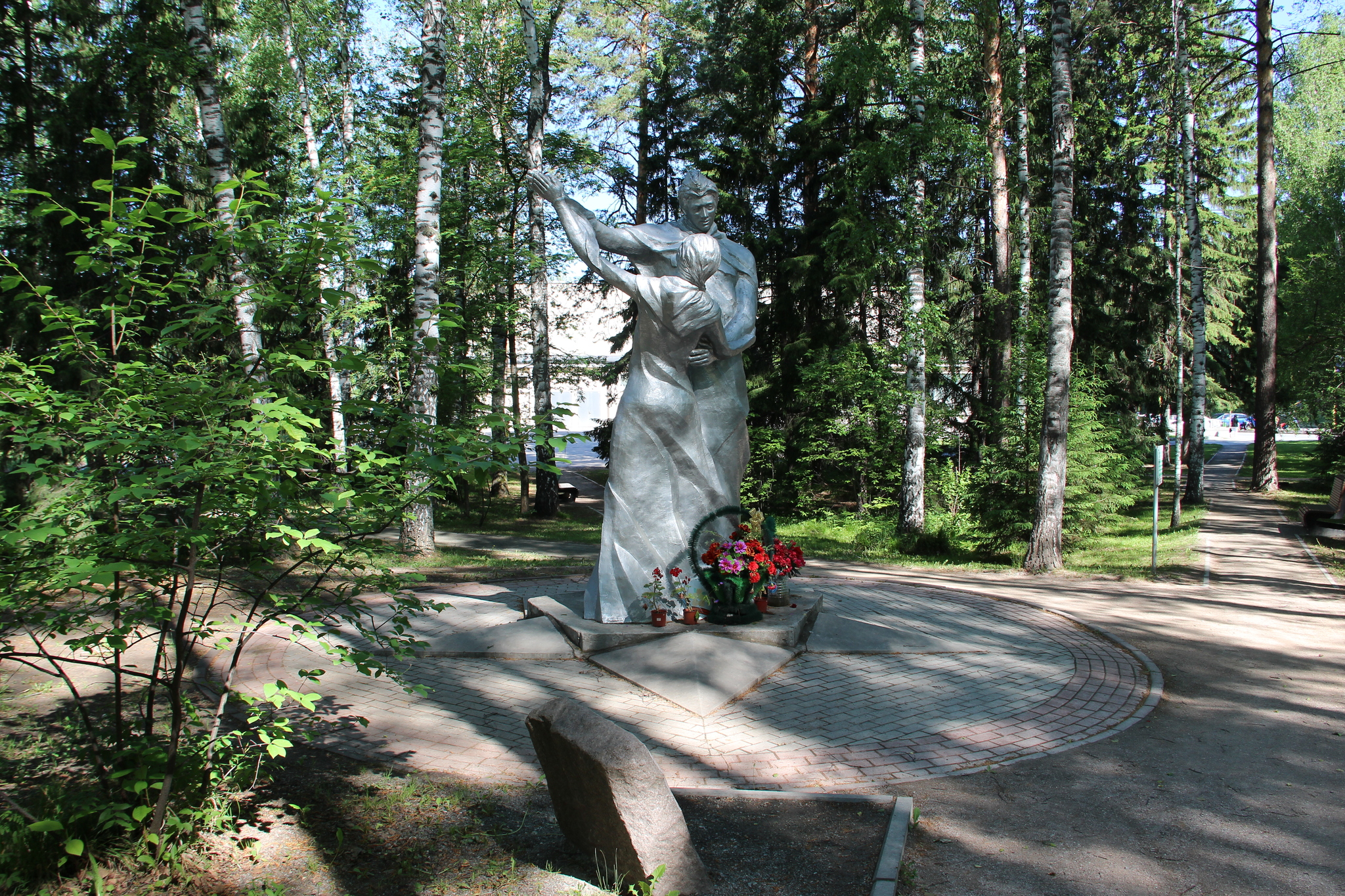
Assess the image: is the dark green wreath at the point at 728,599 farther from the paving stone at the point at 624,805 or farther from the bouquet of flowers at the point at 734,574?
the paving stone at the point at 624,805

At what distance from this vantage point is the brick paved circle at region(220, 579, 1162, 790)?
5.12 metres

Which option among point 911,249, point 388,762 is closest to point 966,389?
point 911,249

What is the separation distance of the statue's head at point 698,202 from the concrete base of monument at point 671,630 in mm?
3890

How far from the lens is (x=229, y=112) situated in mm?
19078

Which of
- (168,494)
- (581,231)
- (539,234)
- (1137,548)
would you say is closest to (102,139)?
(168,494)

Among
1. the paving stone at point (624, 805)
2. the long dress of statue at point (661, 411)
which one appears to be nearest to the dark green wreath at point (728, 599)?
the long dress of statue at point (661, 411)

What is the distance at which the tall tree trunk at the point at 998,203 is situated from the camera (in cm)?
1714

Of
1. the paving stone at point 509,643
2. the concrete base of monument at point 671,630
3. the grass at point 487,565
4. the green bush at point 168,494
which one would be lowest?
the grass at point 487,565

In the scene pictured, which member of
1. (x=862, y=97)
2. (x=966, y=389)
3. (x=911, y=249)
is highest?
(x=862, y=97)

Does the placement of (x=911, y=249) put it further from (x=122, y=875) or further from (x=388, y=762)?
(x=122, y=875)

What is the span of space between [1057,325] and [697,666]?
30.8 ft

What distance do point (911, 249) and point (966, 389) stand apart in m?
10.4

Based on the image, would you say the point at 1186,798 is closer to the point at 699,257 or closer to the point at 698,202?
the point at 699,257

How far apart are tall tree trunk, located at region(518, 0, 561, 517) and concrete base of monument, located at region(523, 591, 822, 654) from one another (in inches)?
413
